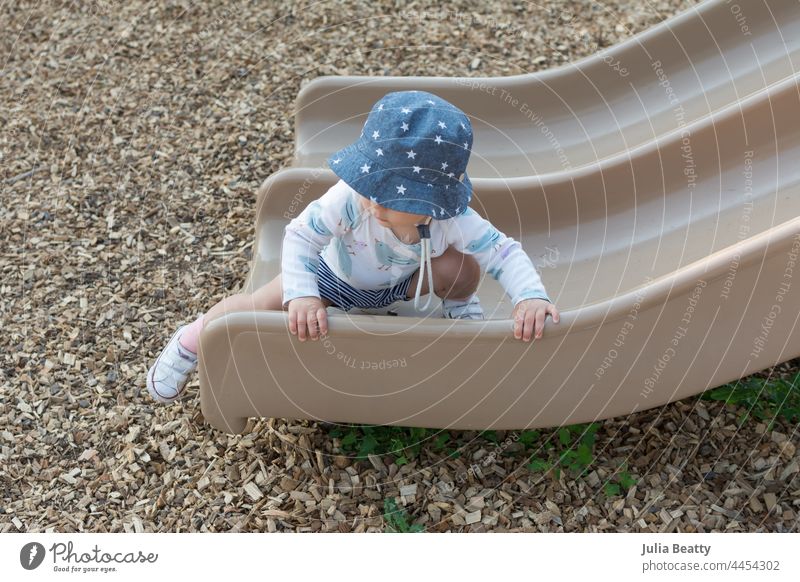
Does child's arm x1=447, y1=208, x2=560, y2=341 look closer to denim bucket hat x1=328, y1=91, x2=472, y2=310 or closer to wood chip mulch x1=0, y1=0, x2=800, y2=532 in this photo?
denim bucket hat x1=328, y1=91, x2=472, y2=310

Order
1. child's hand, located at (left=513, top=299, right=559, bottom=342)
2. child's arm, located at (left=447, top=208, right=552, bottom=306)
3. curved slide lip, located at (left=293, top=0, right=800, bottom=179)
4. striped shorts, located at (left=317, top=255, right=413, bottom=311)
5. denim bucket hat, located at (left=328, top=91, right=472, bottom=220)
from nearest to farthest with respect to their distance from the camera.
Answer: denim bucket hat, located at (left=328, top=91, right=472, bottom=220)
child's hand, located at (left=513, top=299, right=559, bottom=342)
child's arm, located at (left=447, top=208, right=552, bottom=306)
striped shorts, located at (left=317, top=255, right=413, bottom=311)
curved slide lip, located at (left=293, top=0, right=800, bottom=179)

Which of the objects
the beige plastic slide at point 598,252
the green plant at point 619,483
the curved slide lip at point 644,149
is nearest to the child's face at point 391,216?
the beige plastic slide at point 598,252

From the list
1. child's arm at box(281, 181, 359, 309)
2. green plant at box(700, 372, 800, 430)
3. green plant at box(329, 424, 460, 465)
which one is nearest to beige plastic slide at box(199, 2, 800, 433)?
child's arm at box(281, 181, 359, 309)

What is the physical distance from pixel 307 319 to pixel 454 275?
440mm

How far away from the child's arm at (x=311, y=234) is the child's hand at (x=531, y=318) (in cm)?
49

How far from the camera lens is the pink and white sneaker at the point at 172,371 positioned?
8.54ft

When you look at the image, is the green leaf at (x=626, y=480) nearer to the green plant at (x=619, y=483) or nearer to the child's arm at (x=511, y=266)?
the green plant at (x=619, y=483)

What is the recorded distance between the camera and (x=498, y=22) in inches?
175

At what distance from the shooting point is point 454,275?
7.76 ft

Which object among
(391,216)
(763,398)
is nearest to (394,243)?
(391,216)

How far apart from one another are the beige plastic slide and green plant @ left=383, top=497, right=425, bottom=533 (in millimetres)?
261

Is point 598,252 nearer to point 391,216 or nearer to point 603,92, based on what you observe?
point 603,92

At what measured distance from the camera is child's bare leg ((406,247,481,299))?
235 cm

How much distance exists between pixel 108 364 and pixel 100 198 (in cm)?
89
